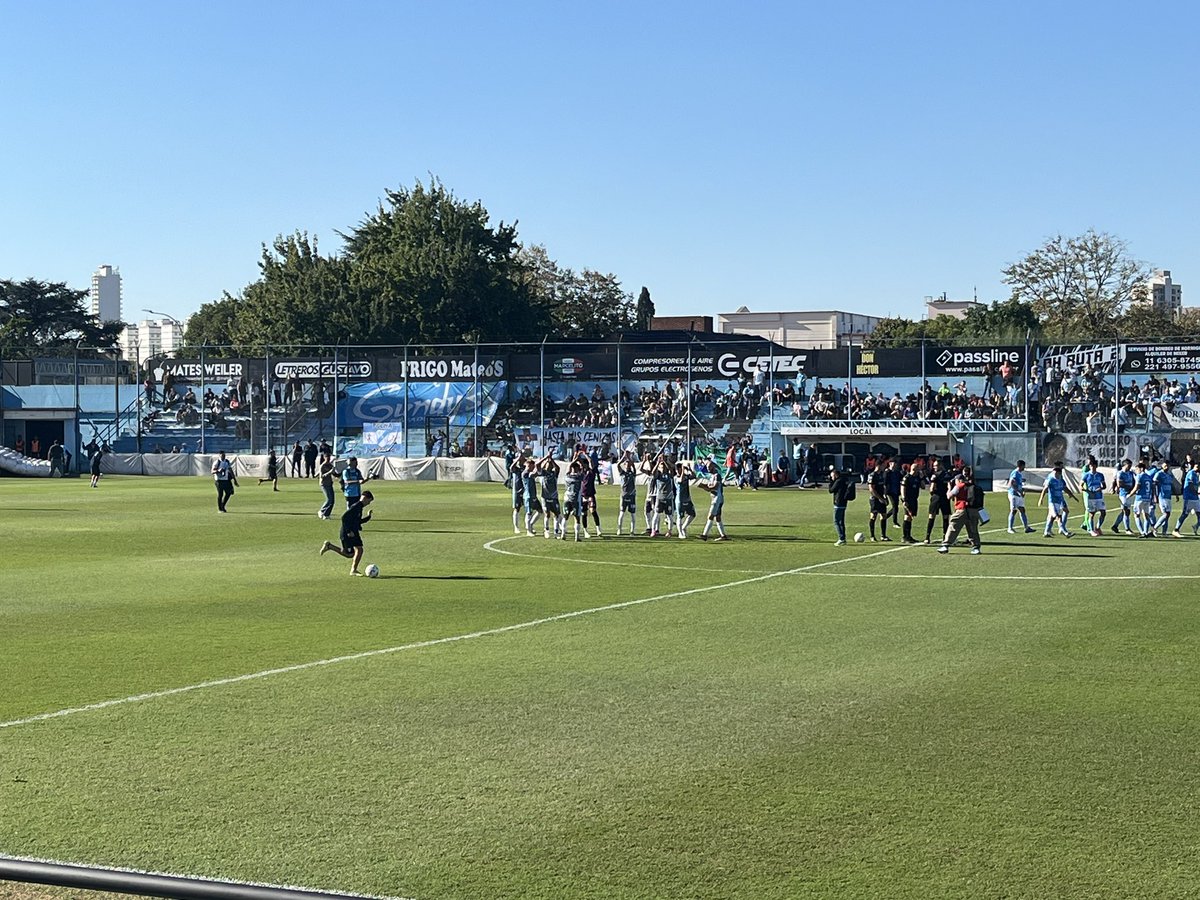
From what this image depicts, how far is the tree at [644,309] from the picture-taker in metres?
126

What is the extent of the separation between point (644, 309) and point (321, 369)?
60.6 m

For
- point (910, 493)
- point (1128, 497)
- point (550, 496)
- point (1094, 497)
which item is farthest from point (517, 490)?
point (1128, 497)

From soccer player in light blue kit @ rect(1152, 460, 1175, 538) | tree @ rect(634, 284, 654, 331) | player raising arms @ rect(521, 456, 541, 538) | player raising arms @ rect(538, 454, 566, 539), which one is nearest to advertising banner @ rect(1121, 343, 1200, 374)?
soccer player in light blue kit @ rect(1152, 460, 1175, 538)

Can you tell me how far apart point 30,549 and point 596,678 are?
1876 centimetres

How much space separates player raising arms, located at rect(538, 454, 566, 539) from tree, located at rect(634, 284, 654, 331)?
92.2m

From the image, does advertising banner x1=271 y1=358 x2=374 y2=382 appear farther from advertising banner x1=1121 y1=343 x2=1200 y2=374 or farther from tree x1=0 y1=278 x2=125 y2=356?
tree x1=0 y1=278 x2=125 y2=356

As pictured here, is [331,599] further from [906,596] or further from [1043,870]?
[1043,870]

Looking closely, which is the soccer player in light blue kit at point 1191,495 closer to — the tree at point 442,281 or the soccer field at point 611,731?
the soccer field at point 611,731

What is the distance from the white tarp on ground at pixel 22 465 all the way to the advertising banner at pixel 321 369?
11.6 m

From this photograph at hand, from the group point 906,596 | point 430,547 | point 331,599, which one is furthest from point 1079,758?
point 430,547

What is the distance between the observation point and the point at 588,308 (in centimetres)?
11919

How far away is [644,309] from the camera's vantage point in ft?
419

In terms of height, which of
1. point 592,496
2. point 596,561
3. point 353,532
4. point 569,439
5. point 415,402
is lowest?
point 596,561

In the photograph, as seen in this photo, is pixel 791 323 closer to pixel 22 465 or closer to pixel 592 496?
pixel 22 465
